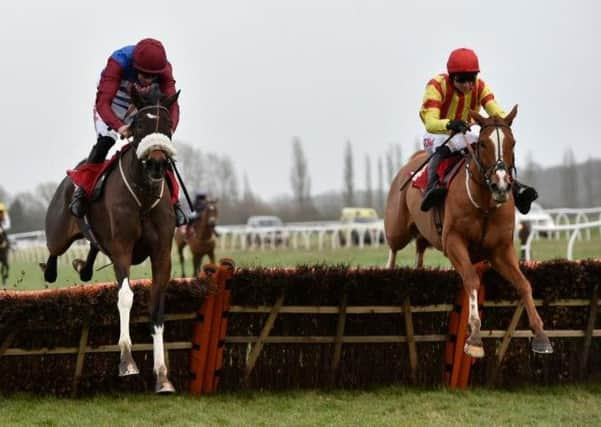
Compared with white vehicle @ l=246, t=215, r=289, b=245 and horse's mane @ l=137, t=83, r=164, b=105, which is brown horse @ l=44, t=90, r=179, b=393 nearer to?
horse's mane @ l=137, t=83, r=164, b=105

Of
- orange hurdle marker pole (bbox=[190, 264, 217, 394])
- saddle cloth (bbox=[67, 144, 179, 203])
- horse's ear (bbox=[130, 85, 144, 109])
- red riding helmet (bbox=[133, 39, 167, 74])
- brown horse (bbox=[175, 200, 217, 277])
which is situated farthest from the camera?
brown horse (bbox=[175, 200, 217, 277])

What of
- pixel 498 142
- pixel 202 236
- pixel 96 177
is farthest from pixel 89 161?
pixel 202 236

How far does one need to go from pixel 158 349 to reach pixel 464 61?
3.43 m

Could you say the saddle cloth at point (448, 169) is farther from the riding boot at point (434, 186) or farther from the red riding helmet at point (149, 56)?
the red riding helmet at point (149, 56)

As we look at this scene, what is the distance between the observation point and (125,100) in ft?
23.8

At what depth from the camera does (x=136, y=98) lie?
655 cm

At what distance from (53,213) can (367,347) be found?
2874 millimetres

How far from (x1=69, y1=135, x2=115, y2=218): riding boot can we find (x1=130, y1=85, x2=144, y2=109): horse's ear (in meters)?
0.84

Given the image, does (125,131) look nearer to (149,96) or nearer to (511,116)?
(149,96)

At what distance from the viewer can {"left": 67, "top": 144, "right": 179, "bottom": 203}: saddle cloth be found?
7082 millimetres

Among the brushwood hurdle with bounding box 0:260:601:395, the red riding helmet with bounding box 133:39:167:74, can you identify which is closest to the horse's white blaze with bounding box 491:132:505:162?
the brushwood hurdle with bounding box 0:260:601:395

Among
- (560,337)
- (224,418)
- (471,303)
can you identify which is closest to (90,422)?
(224,418)

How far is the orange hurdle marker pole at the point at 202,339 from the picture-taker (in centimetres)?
720

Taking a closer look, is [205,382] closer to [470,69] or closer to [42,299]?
[42,299]
